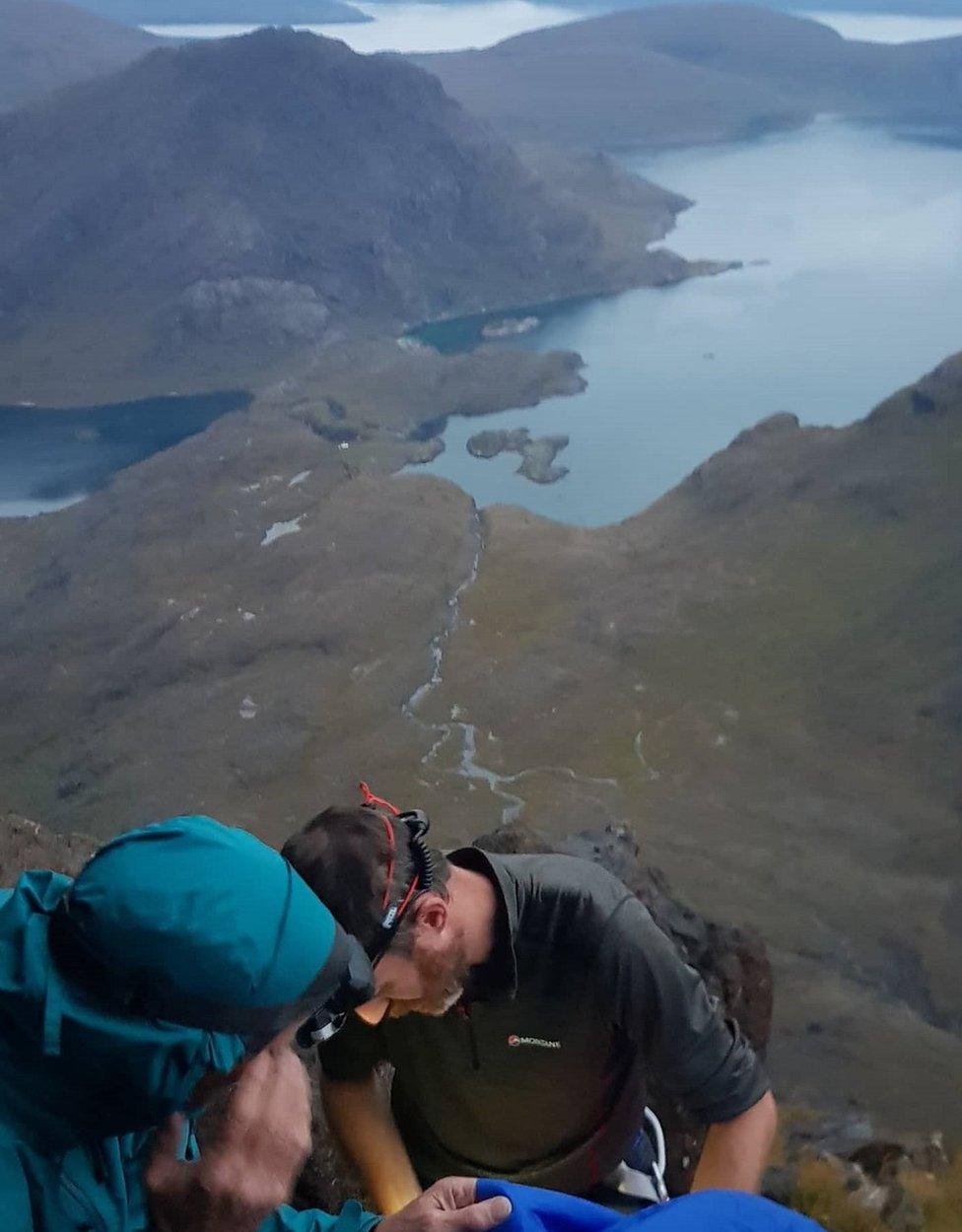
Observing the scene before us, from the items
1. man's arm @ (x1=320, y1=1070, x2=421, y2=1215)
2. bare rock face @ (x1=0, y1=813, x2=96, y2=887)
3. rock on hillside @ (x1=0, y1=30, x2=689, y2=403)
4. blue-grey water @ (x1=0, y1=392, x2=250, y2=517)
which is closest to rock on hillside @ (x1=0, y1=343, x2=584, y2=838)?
blue-grey water @ (x1=0, y1=392, x2=250, y2=517)

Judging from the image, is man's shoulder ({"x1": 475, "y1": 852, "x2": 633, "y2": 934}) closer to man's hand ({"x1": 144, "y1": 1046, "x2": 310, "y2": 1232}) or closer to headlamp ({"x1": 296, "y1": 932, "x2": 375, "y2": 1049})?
headlamp ({"x1": 296, "y1": 932, "x2": 375, "y2": 1049})

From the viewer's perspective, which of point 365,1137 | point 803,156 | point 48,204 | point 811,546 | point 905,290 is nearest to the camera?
point 365,1137

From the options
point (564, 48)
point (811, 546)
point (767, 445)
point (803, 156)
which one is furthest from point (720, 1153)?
point (564, 48)

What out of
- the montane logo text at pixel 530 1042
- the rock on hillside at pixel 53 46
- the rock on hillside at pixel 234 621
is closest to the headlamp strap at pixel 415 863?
the montane logo text at pixel 530 1042

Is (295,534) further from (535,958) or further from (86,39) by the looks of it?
(86,39)

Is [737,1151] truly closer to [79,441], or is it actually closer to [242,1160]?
[242,1160]

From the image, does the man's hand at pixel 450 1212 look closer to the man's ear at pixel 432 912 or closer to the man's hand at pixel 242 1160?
the man's hand at pixel 242 1160

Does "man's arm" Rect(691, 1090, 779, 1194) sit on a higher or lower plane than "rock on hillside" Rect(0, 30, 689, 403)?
higher
